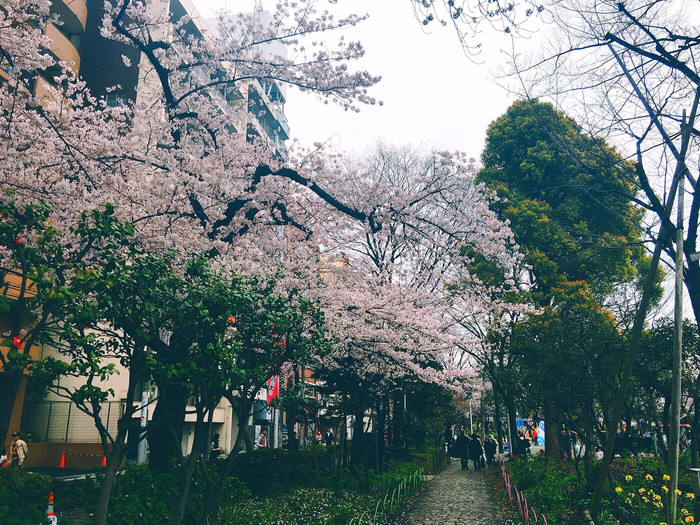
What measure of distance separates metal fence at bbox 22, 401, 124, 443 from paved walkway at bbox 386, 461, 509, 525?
42.3ft

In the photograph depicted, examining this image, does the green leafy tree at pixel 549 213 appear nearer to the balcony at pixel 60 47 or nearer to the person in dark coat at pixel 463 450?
the person in dark coat at pixel 463 450

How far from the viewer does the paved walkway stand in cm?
1122

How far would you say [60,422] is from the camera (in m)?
21.1

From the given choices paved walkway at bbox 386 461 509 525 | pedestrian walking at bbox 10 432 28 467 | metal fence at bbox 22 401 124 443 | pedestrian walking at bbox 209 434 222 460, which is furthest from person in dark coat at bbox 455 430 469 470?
pedestrian walking at bbox 10 432 28 467

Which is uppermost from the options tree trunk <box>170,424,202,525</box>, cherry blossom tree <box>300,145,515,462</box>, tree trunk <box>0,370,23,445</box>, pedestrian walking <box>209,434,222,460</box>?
cherry blossom tree <box>300,145,515,462</box>

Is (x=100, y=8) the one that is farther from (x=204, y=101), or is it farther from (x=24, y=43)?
(x=24, y=43)

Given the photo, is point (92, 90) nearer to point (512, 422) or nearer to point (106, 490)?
point (106, 490)

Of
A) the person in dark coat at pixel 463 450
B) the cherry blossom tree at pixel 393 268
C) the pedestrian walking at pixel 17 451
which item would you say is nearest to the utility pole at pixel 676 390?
the cherry blossom tree at pixel 393 268

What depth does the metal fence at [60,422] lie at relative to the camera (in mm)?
20859

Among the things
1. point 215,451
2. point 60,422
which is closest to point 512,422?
point 215,451

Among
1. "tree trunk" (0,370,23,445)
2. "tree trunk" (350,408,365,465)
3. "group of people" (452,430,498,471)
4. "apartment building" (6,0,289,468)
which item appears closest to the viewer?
"tree trunk" (0,370,23,445)

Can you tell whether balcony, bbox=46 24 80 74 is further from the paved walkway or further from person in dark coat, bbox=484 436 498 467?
person in dark coat, bbox=484 436 498 467

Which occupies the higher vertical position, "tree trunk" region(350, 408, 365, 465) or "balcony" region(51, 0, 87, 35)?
"balcony" region(51, 0, 87, 35)

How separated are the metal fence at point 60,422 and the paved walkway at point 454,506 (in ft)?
42.3
